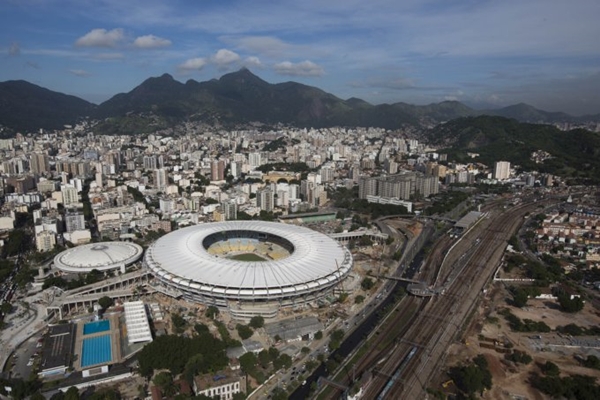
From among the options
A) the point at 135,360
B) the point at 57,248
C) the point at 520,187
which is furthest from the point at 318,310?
the point at 520,187

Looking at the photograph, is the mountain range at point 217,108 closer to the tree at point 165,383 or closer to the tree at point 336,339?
the tree at point 336,339

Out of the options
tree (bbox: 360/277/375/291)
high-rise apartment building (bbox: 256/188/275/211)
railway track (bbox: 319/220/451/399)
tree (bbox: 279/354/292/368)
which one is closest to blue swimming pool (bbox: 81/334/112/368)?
tree (bbox: 279/354/292/368)

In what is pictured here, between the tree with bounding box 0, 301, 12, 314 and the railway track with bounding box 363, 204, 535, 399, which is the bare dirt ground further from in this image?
the tree with bounding box 0, 301, 12, 314

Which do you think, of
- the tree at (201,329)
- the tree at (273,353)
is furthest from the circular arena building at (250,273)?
the tree at (273,353)

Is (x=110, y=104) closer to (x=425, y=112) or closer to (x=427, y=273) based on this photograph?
(x=425, y=112)

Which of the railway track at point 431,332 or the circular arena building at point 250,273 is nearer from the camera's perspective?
the railway track at point 431,332

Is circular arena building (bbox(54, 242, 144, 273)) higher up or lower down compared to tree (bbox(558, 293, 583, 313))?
higher up

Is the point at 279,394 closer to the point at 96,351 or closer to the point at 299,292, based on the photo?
the point at 299,292

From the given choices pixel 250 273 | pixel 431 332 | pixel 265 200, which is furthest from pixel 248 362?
pixel 265 200
